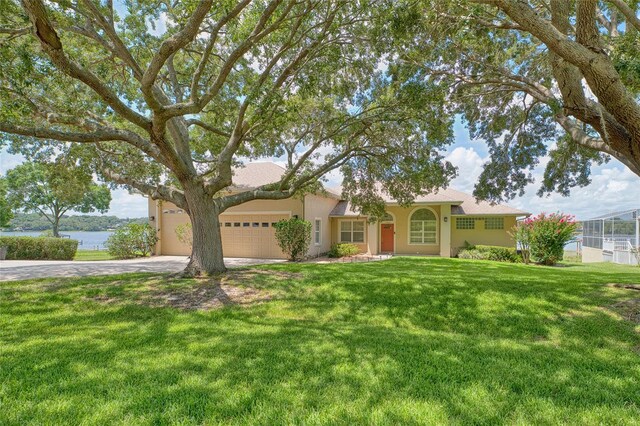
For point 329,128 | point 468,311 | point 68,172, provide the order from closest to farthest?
point 468,311, point 329,128, point 68,172

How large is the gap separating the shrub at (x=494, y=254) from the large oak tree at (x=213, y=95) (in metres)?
8.67

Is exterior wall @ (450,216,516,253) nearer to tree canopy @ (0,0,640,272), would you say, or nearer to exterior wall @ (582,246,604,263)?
tree canopy @ (0,0,640,272)

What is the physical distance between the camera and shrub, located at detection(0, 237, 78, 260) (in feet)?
53.8

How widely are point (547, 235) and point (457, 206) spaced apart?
563 cm

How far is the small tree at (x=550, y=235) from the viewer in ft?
50.7

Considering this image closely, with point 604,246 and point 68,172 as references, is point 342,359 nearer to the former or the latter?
point 68,172

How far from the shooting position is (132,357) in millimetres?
3906

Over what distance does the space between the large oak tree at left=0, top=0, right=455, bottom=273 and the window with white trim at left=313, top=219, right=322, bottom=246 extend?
541cm

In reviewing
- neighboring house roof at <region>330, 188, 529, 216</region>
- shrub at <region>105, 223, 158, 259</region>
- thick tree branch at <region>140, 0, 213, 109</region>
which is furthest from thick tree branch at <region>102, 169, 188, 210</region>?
neighboring house roof at <region>330, 188, 529, 216</region>

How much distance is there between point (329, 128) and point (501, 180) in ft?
23.3

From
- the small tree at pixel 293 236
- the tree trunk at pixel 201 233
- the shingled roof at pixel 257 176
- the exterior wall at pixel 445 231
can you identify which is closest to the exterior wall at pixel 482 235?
the exterior wall at pixel 445 231

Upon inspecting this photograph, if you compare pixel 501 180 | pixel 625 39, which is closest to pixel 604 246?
pixel 501 180

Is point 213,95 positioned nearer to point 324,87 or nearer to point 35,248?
point 324,87

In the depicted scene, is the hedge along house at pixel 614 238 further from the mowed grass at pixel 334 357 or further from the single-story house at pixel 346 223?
the mowed grass at pixel 334 357
